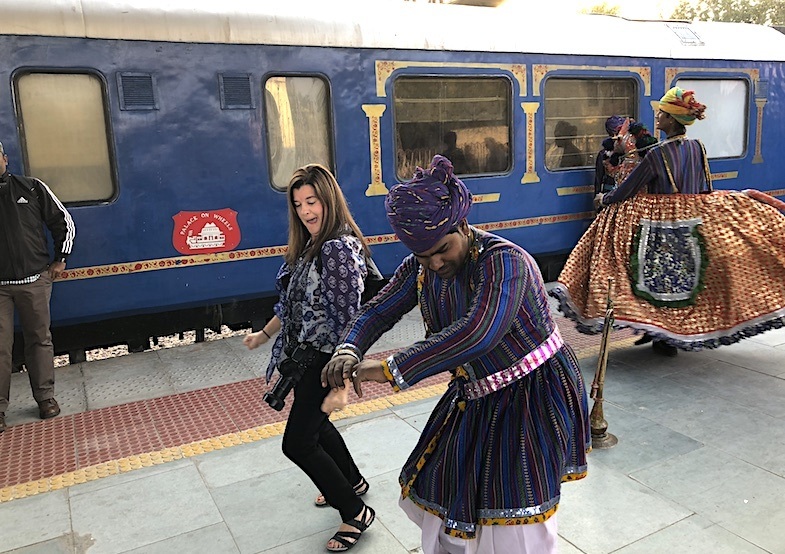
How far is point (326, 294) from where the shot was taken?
8.81 feet

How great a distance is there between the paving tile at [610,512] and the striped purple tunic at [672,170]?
2.12 metres

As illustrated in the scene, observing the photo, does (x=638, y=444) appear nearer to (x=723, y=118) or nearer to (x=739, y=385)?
(x=739, y=385)

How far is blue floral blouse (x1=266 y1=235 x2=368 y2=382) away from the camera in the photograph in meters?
2.66

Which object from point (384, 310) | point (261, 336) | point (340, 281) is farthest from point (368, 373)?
point (261, 336)

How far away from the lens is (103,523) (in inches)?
122

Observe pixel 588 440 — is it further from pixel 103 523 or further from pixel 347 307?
pixel 103 523

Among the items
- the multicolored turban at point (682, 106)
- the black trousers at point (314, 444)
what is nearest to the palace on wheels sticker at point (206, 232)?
the black trousers at point (314, 444)

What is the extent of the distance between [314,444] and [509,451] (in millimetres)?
1094

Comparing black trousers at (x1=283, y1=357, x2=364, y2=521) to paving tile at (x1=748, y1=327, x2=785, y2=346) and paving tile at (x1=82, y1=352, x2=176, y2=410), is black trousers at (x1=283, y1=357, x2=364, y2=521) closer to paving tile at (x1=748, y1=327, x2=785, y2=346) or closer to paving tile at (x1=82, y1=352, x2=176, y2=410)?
paving tile at (x1=82, y1=352, x2=176, y2=410)

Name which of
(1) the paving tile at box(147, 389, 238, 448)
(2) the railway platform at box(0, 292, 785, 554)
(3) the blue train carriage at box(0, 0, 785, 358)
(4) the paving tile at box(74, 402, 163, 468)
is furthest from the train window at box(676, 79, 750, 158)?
(4) the paving tile at box(74, 402, 163, 468)

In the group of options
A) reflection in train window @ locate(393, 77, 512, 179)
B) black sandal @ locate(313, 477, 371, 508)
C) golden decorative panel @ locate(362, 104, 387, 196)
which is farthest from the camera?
reflection in train window @ locate(393, 77, 512, 179)

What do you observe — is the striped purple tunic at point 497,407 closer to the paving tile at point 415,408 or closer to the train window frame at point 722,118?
the paving tile at point 415,408

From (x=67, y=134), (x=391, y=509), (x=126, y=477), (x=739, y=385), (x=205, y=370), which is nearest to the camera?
(x=391, y=509)

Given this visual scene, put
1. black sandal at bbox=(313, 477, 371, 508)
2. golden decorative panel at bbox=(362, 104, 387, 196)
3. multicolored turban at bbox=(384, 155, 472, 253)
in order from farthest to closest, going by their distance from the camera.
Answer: golden decorative panel at bbox=(362, 104, 387, 196) → black sandal at bbox=(313, 477, 371, 508) → multicolored turban at bbox=(384, 155, 472, 253)
